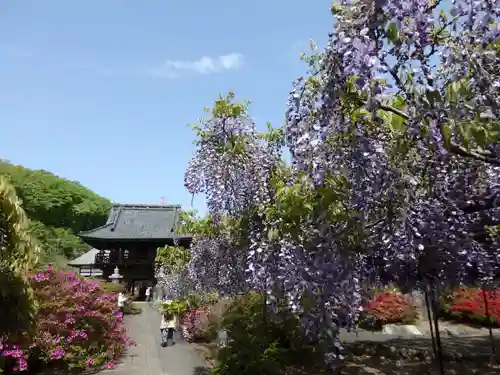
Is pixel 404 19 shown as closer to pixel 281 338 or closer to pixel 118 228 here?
pixel 281 338

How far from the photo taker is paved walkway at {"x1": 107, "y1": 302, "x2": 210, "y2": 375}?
9.40m

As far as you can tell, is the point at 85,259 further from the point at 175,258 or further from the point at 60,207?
the point at 175,258

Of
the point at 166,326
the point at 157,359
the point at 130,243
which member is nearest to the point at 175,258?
the point at 166,326

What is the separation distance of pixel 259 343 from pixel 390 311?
36.6 ft

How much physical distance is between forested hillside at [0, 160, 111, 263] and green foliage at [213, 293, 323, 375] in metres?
27.6

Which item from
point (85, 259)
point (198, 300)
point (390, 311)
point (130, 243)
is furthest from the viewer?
point (85, 259)

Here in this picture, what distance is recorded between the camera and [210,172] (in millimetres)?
6680

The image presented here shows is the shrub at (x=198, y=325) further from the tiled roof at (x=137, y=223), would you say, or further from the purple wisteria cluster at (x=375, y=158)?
the tiled roof at (x=137, y=223)

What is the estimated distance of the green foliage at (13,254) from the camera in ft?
14.0

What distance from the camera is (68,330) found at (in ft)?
32.1

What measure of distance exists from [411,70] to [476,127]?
607mm

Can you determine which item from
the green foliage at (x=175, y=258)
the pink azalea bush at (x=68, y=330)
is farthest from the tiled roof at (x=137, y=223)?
the pink azalea bush at (x=68, y=330)

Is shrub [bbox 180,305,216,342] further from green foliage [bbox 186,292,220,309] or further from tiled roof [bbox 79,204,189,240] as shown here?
tiled roof [bbox 79,204,189,240]

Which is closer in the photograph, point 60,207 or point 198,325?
point 198,325
